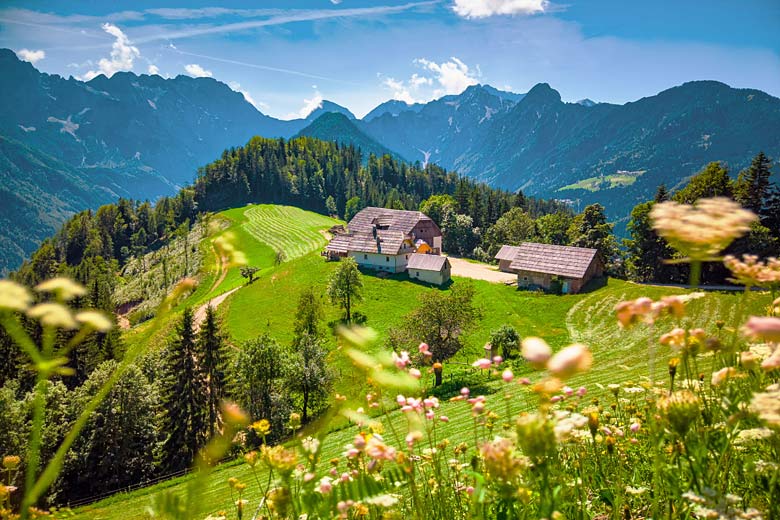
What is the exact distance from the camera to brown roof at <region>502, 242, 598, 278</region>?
154 feet

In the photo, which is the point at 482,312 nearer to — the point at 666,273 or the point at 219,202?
the point at 666,273

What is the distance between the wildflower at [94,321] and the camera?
1204 millimetres

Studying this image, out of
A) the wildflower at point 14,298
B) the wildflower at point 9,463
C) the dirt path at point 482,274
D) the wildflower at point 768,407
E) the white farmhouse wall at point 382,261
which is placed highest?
the wildflower at point 14,298

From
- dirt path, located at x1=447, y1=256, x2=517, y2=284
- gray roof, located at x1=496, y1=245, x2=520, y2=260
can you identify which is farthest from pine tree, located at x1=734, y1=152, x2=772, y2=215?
gray roof, located at x1=496, y1=245, x2=520, y2=260

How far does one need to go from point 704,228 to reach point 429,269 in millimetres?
51075

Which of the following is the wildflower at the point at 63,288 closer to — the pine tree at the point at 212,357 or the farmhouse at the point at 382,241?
the pine tree at the point at 212,357

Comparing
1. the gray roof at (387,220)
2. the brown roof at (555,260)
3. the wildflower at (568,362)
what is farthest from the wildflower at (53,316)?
the gray roof at (387,220)

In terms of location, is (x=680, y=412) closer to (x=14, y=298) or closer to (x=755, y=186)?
(x=14, y=298)

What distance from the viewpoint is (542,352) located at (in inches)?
34.1

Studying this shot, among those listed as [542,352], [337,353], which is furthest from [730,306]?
[542,352]

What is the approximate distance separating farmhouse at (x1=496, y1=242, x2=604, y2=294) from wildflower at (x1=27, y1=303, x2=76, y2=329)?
4901 cm

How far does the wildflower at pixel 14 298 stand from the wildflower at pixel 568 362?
3.94 ft

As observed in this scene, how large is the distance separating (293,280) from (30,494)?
2235 inches

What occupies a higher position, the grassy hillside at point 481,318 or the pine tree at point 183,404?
the grassy hillside at point 481,318
